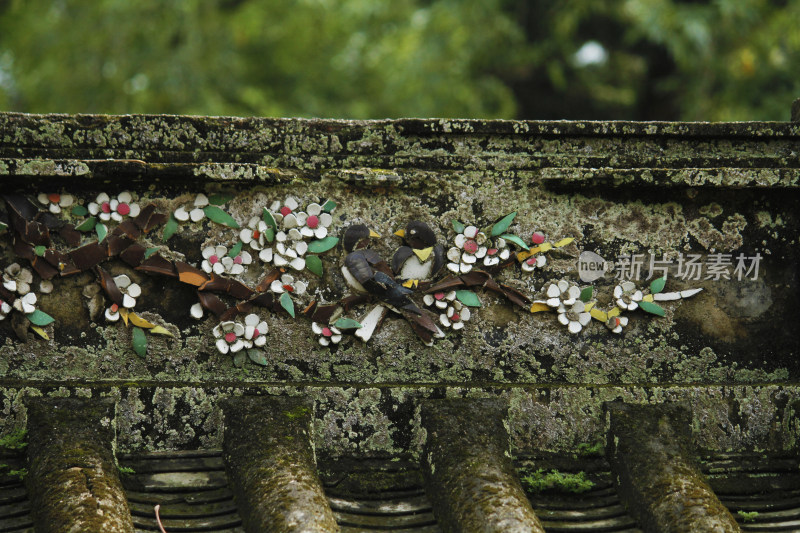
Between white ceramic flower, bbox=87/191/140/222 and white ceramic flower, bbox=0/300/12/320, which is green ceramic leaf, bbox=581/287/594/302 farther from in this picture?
white ceramic flower, bbox=0/300/12/320

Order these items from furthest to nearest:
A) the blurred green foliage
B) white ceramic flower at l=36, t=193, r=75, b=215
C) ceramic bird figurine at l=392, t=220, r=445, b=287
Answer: the blurred green foliage < ceramic bird figurine at l=392, t=220, r=445, b=287 < white ceramic flower at l=36, t=193, r=75, b=215

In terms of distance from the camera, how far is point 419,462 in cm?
210

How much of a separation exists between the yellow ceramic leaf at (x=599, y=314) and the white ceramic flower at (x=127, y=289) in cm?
130

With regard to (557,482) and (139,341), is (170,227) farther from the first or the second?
(557,482)

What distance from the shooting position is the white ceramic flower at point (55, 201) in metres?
2.03

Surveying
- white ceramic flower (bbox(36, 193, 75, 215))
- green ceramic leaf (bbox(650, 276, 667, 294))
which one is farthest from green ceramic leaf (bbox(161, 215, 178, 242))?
green ceramic leaf (bbox(650, 276, 667, 294))

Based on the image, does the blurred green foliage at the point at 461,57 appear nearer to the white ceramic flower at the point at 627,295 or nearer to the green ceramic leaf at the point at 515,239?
the white ceramic flower at the point at 627,295

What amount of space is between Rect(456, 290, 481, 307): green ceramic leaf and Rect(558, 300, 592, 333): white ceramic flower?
0.25m

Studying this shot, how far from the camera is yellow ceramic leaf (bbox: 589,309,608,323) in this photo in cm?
221

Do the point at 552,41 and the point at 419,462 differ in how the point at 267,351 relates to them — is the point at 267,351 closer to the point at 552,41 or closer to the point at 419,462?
the point at 419,462

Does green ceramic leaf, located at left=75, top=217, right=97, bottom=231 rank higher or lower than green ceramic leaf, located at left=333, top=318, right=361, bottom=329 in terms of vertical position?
higher

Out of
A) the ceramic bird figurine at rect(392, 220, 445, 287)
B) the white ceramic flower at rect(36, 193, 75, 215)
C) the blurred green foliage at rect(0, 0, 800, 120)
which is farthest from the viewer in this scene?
the blurred green foliage at rect(0, 0, 800, 120)

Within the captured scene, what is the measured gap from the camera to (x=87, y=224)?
2.04m

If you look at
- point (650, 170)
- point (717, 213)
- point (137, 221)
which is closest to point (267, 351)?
point (137, 221)
